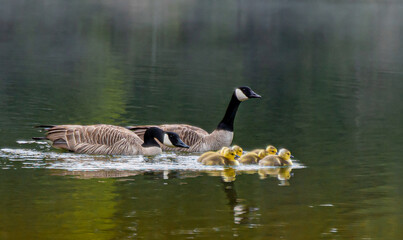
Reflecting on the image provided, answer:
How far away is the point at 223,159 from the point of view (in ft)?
47.4

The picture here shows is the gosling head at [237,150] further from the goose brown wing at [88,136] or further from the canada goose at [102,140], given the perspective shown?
the goose brown wing at [88,136]

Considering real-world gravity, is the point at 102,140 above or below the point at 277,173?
above

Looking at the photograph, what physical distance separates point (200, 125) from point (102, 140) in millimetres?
5131

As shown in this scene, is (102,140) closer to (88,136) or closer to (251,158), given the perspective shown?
(88,136)

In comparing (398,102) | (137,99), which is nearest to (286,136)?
(137,99)

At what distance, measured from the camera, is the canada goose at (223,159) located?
1440 centimetres

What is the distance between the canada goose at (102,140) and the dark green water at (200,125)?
11.9 inches

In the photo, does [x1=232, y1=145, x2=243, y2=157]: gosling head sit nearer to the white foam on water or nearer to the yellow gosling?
the white foam on water

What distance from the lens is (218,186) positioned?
42.4 feet

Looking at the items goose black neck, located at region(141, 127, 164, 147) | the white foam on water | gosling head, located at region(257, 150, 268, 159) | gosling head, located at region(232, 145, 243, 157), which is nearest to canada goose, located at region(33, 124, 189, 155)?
goose black neck, located at region(141, 127, 164, 147)

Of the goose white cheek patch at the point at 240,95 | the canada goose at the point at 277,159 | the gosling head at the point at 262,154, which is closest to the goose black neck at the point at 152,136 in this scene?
the gosling head at the point at 262,154

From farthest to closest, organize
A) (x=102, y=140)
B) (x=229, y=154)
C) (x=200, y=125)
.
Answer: (x=200, y=125) → (x=102, y=140) → (x=229, y=154)

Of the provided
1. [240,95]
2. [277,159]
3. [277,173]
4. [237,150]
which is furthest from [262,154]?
[240,95]

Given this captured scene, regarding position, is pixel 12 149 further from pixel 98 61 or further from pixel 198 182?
pixel 98 61
